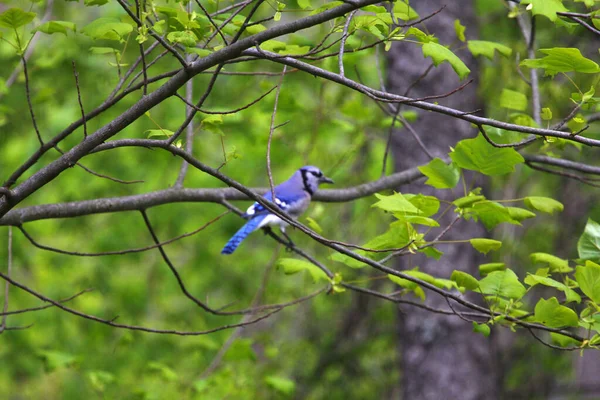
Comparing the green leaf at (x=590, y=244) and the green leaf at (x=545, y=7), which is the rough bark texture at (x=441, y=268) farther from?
the green leaf at (x=545, y=7)

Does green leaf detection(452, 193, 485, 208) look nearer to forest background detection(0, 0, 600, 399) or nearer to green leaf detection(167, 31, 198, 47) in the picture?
forest background detection(0, 0, 600, 399)

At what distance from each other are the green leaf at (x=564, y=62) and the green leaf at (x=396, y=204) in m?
0.53

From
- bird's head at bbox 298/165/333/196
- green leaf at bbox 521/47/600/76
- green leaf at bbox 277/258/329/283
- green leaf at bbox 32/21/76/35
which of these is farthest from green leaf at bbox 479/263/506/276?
bird's head at bbox 298/165/333/196

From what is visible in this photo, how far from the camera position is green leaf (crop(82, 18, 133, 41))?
2.31 meters

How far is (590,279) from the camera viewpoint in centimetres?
209

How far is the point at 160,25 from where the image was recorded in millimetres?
2189

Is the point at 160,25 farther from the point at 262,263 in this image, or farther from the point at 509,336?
the point at 509,336

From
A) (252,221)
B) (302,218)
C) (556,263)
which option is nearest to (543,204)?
(556,263)

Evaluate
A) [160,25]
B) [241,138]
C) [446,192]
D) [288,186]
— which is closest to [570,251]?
[446,192]

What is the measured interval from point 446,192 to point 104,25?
2726mm

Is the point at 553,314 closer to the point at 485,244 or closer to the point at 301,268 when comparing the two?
the point at 485,244

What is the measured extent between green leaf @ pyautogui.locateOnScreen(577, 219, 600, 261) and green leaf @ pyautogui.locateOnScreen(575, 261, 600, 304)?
0.18 meters

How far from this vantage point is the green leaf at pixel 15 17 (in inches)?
86.6

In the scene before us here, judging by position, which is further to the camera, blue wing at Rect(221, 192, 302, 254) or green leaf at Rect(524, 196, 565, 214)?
blue wing at Rect(221, 192, 302, 254)
